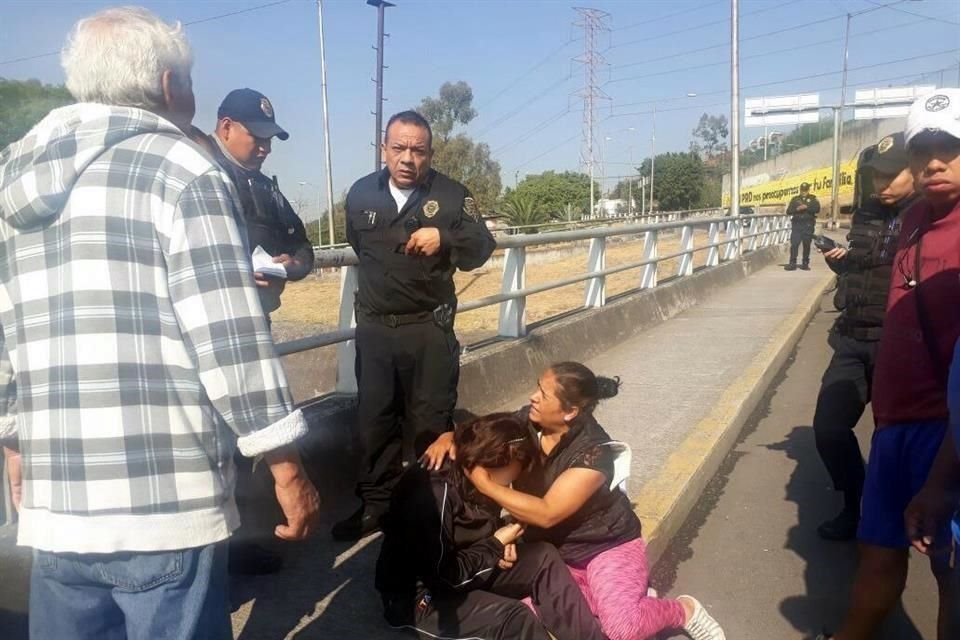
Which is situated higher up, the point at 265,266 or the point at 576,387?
the point at 265,266

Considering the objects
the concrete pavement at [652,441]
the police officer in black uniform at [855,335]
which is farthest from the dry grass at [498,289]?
Result: the police officer in black uniform at [855,335]

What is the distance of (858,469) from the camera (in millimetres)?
4309

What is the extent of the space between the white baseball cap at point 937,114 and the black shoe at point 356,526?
257 centimetres

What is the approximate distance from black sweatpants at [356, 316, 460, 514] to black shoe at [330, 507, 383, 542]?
6cm

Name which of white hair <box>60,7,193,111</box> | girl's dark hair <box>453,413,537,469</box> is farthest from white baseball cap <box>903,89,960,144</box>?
white hair <box>60,7,193,111</box>

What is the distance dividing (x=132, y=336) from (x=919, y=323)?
2.30 metres

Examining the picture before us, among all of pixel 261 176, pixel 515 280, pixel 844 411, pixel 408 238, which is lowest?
pixel 844 411

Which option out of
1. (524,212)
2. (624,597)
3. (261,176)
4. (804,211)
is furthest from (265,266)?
(524,212)

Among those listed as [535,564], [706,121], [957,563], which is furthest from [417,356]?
[706,121]

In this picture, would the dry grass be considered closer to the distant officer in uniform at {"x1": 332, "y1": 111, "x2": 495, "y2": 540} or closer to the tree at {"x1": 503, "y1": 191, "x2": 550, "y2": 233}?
the distant officer in uniform at {"x1": 332, "y1": 111, "x2": 495, "y2": 540}

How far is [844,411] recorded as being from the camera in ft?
14.0

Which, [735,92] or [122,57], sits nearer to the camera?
[122,57]

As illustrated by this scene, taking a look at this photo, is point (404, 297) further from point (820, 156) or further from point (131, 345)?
point (820, 156)

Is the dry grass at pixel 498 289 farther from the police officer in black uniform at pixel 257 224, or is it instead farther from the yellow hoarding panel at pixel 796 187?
the yellow hoarding panel at pixel 796 187
